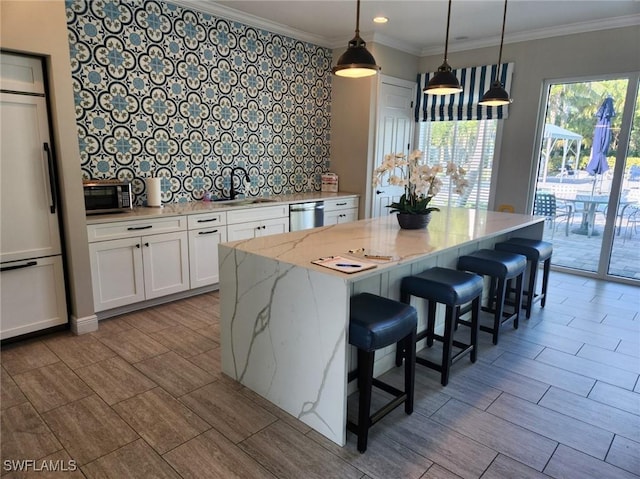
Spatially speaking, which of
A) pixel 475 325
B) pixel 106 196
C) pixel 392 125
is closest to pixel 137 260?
pixel 106 196

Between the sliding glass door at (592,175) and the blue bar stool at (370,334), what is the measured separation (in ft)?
12.9

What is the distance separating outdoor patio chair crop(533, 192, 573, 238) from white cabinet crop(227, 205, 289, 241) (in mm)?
3209

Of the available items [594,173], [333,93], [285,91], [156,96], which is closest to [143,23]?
[156,96]

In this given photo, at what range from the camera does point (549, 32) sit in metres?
4.77

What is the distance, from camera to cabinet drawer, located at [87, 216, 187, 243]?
3.27 meters

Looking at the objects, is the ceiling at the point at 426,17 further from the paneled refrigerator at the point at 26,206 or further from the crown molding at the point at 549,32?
the paneled refrigerator at the point at 26,206

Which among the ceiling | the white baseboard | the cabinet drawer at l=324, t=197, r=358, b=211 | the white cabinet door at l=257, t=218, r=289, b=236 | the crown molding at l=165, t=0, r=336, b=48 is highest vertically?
the ceiling

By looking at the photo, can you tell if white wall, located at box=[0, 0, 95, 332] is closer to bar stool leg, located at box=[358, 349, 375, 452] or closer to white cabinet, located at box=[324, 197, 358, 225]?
bar stool leg, located at box=[358, 349, 375, 452]

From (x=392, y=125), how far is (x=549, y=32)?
2045mm

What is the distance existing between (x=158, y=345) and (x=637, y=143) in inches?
206

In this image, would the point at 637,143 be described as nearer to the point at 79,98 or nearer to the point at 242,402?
the point at 242,402

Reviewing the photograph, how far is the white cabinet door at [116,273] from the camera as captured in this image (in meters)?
3.32

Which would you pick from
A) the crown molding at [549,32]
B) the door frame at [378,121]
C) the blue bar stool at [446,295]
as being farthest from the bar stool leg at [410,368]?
the crown molding at [549,32]

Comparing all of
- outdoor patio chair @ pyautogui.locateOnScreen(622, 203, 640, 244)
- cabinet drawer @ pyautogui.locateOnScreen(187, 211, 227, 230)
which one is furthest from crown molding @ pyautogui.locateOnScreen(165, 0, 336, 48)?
outdoor patio chair @ pyautogui.locateOnScreen(622, 203, 640, 244)
